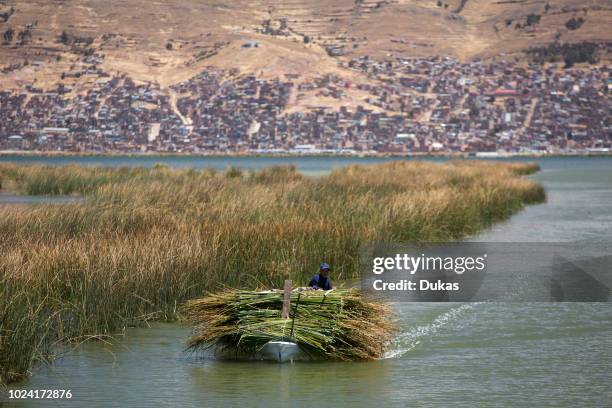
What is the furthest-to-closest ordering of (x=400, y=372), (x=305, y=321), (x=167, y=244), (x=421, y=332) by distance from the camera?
(x=167, y=244)
(x=421, y=332)
(x=400, y=372)
(x=305, y=321)

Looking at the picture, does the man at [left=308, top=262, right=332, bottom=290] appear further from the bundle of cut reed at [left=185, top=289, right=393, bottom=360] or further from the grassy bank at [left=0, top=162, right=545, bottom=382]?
the grassy bank at [left=0, top=162, right=545, bottom=382]

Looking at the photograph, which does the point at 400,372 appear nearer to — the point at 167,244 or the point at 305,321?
the point at 305,321

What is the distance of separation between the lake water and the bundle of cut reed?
0.23 m

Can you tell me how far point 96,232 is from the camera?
67.5 ft

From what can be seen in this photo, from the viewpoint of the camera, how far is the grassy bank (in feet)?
50.4

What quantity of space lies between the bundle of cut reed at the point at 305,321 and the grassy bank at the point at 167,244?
1891 mm

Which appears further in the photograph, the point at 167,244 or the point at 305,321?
the point at 167,244

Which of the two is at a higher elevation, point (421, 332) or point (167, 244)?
point (167, 244)

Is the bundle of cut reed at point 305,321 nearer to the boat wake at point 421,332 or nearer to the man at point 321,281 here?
the man at point 321,281

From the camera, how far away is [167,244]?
18250mm

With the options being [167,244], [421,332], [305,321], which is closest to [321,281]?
[305,321]

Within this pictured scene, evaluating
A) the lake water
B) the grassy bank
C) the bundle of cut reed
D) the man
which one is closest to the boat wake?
the lake water

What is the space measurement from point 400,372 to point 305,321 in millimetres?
1253

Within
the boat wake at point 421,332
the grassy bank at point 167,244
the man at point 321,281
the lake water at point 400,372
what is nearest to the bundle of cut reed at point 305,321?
the lake water at point 400,372
